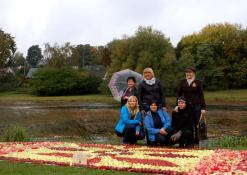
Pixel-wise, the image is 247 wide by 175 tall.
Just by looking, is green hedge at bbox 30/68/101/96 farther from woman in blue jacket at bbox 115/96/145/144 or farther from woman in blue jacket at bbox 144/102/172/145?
woman in blue jacket at bbox 144/102/172/145

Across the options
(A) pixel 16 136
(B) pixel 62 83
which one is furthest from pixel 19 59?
(A) pixel 16 136

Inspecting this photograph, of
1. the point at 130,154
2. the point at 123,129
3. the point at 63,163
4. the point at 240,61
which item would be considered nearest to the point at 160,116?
the point at 123,129

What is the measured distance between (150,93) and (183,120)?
146cm

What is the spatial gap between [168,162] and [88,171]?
1.93 meters

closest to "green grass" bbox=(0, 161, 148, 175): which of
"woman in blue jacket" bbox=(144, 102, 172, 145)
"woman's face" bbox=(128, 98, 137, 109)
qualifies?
"woman in blue jacket" bbox=(144, 102, 172, 145)

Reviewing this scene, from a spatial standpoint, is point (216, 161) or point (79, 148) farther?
point (79, 148)

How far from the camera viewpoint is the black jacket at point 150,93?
13.9 m

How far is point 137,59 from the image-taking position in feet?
201

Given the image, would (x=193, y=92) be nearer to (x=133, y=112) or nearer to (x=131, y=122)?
(x=133, y=112)

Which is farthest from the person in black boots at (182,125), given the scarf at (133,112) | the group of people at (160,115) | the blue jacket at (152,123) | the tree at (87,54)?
the tree at (87,54)

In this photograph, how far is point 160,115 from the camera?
13406 mm

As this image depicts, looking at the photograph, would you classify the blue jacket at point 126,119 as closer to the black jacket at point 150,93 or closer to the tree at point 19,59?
the black jacket at point 150,93

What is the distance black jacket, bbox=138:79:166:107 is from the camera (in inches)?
547

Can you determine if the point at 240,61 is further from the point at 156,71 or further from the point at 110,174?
the point at 110,174
